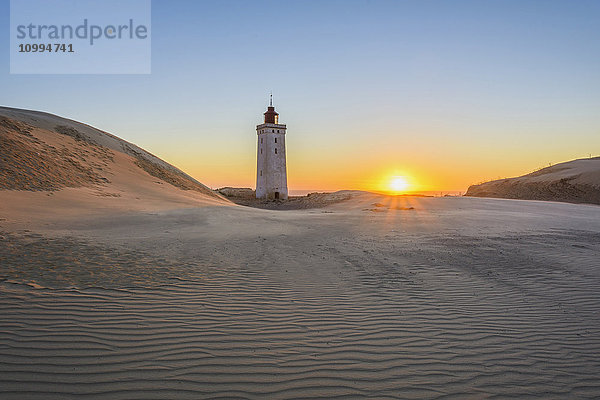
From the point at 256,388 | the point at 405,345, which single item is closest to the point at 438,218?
the point at 405,345

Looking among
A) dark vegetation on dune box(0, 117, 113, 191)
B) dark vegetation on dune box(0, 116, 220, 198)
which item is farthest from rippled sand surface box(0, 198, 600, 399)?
dark vegetation on dune box(0, 116, 220, 198)

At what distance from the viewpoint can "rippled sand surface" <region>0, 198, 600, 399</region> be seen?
11.8 feet

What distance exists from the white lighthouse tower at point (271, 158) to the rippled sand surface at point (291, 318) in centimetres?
2925

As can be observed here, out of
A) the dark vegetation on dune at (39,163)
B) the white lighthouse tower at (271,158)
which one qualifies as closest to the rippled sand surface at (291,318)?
the dark vegetation on dune at (39,163)

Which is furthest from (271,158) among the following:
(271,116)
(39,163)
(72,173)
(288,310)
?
(288,310)

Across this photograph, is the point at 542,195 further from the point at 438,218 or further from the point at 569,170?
the point at 438,218

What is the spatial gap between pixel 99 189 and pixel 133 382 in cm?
1579

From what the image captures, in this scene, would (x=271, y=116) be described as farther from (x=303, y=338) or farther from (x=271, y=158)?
(x=303, y=338)

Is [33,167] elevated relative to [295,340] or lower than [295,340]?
elevated

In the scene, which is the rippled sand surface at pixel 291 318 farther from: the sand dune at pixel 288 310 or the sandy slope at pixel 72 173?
the sandy slope at pixel 72 173

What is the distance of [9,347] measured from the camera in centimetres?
401

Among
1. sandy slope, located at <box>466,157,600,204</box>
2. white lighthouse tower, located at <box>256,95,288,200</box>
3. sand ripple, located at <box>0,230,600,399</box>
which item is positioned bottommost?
sand ripple, located at <box>0,230,600,399</box>

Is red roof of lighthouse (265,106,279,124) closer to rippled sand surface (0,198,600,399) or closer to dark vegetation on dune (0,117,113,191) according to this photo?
dark vegetation on dune (0,117,113,191)

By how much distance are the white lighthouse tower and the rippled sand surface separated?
2925 centimetres
